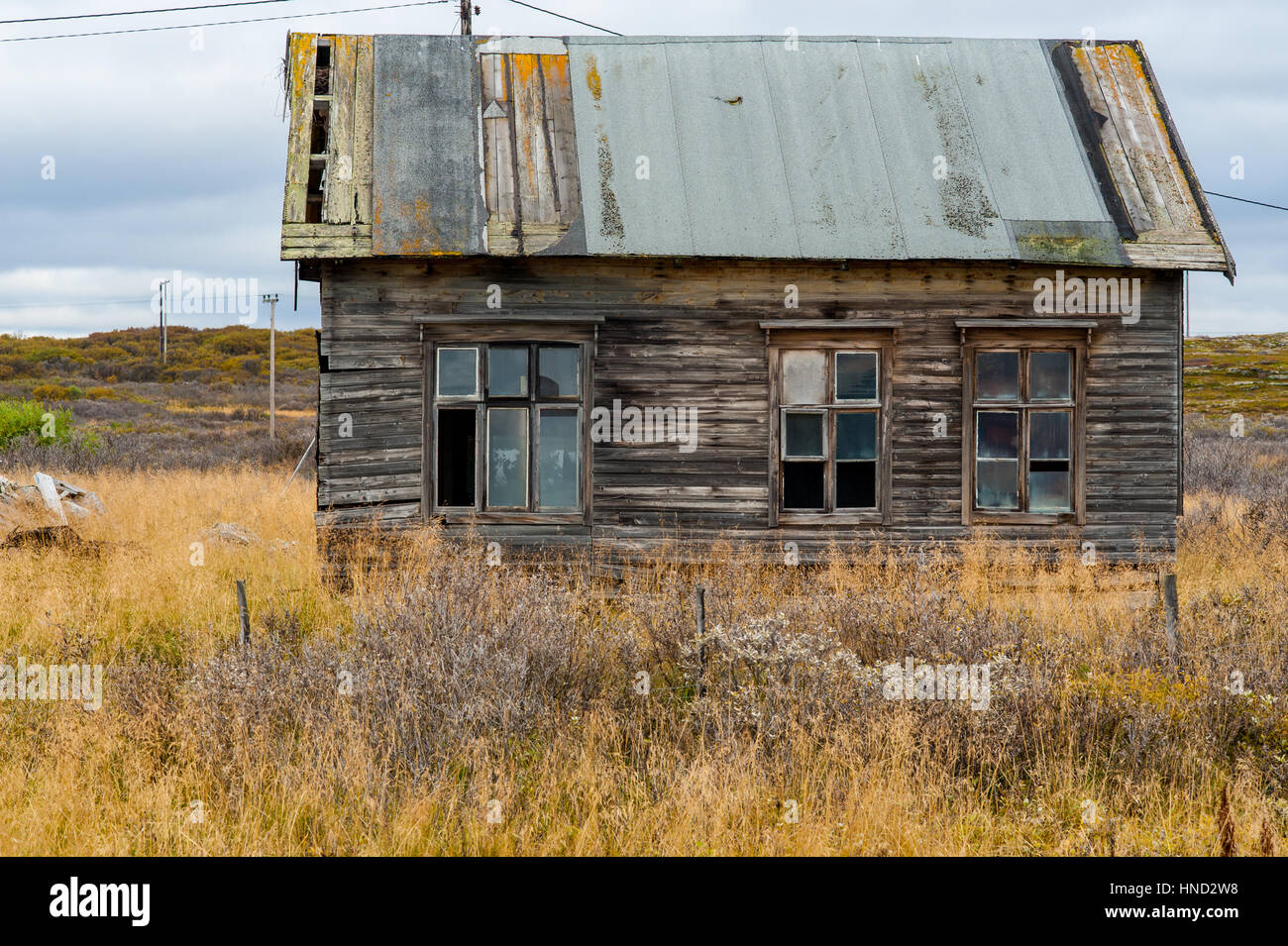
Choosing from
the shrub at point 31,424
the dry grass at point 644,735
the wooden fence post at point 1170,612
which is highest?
the shrub at point 31,424

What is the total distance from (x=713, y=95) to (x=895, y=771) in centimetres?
836

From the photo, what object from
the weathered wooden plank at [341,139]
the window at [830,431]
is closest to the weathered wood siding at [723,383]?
the window at [830,431]

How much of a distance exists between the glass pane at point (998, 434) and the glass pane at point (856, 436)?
3.44 ft

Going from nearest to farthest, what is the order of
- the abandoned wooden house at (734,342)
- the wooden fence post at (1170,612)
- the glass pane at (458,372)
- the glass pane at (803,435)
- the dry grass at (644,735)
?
the dry grass at (644,735) < the wooden fence post at (1170,612) < the abandoned wooden house at (734,342) < the glass pane at (458,372) < the glass pane at (803,435)

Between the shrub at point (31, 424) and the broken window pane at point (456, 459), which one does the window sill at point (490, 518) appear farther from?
the shrub at point (31, 424)

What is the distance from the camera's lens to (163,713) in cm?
536

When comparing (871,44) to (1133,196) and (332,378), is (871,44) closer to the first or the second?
(1133,196)

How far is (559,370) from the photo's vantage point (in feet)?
31.4

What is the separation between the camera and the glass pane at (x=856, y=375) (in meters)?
9.70

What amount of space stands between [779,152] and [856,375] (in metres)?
2.59

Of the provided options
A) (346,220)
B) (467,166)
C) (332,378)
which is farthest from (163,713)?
(467,166)

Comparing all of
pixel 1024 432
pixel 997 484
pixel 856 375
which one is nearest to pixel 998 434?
pixel 1024 432
